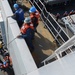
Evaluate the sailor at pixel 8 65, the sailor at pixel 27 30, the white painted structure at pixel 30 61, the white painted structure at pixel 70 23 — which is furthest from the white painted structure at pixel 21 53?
the white painted structure at pixel 70 23

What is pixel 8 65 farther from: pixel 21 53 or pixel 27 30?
pixel 27 30

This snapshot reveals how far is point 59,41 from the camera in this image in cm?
734

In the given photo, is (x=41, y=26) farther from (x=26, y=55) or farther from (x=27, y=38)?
(x=26, y=55)

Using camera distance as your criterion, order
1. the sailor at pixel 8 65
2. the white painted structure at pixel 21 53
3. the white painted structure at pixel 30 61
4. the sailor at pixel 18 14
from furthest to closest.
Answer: the sailor at pixel 8 65, the sailor at pixel 18 14, the white painted structure at pixel 21 53, the white painted structure at pixel 30 61

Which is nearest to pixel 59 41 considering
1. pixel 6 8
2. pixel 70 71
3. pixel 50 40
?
pixel 50 40

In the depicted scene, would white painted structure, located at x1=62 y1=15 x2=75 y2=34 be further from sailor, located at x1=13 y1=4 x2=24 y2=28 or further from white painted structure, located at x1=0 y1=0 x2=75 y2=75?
white painted structure, located at x1=0 y1=0 x2=75 y2=75

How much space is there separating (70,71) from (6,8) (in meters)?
Answer: 4.96

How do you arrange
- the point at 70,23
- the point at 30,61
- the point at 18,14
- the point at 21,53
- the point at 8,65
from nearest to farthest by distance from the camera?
the point at 30,61, the point at 21,53, the point at 18,14, the point at 8,65, the point at 70,23

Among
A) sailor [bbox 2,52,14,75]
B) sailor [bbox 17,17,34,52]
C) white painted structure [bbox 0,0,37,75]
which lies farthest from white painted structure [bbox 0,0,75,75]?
sailor [bbox 2,52,14,75]

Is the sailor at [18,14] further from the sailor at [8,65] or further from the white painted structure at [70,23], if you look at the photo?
the white painted structure at [70,23]

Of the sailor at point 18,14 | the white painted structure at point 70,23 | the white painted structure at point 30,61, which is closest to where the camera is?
the white painted structure at point 30,61

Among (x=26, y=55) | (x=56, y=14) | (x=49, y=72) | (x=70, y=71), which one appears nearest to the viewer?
(x=70, y=71)

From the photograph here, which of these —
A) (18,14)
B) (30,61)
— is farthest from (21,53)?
(18,14)

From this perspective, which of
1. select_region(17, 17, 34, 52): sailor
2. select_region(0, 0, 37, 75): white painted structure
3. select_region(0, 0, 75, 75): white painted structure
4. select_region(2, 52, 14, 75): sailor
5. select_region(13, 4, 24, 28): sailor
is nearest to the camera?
select_region(0, 0, 75, 75): white painted structure
